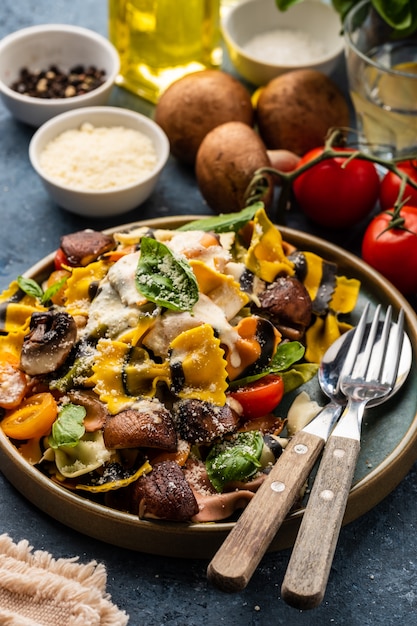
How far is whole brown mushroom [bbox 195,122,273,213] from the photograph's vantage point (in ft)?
9.04

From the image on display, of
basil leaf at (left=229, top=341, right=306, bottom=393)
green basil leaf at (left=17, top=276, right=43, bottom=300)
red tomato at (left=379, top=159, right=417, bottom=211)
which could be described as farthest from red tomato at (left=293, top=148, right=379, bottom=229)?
green basil leaf at (left=17, top=276, right=43, bottom=300)

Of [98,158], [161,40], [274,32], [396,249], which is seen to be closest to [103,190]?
[98,158]

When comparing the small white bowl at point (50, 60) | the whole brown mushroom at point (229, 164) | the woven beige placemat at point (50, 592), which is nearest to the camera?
the woven beige placemat at point (50, 592)

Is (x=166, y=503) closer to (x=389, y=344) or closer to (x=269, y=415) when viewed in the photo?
(x=269, y=415)

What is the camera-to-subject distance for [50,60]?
11.0 feet

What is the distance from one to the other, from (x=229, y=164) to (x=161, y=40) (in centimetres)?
80

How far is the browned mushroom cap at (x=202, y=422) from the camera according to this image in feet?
6.44

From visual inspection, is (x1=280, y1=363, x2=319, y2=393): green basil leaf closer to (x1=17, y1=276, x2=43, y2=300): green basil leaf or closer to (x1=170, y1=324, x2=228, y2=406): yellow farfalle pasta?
(x1=170, y1=324, x2=228, y2=406): yellow farfalle pasta

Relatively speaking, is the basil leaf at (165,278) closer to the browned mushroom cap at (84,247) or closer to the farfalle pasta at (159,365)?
the farfalle pasta at (159,365)

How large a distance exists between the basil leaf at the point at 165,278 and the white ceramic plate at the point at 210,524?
45cm

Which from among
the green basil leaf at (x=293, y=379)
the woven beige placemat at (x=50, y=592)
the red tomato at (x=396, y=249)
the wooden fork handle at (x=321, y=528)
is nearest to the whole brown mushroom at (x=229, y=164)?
the red tomato at (x=396, y=249)

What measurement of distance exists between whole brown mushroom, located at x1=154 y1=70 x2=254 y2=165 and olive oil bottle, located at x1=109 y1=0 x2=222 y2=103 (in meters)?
0.28

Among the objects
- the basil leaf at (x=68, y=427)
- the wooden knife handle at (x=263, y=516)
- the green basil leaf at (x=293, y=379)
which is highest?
the wooden knife handle at (x=263, y=516)

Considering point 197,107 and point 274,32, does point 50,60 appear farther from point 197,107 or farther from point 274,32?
point 274,32
